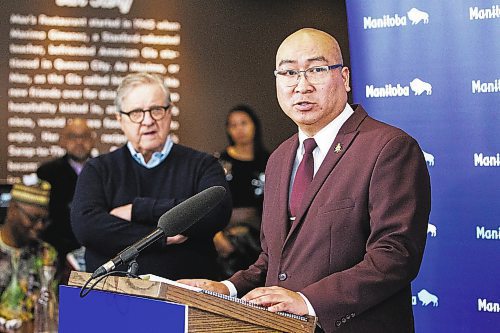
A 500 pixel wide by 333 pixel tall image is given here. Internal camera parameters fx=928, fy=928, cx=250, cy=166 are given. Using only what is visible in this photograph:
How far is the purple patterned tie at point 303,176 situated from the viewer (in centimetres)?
285

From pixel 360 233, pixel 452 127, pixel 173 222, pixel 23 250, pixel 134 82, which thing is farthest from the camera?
pixel 23 250

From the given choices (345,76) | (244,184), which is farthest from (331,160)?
(244,184)

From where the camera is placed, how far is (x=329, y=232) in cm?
270

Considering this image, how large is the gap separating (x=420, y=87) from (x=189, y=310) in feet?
7.00

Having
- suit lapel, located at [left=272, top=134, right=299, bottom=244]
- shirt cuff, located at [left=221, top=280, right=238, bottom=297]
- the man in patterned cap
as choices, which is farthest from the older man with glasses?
the man in patterned cap

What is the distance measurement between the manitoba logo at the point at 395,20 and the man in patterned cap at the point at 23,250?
8.16 feet

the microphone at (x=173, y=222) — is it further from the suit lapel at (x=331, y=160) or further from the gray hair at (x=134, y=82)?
the gray hair at (x=134, y=82)

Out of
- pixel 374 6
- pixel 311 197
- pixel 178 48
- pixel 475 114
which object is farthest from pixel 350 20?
pixel 178 48

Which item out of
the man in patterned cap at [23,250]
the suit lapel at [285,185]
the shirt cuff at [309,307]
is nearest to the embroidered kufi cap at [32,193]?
the man in patterned cap at [23,250]

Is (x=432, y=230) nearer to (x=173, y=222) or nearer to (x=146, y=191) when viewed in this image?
(x=146, y=191)

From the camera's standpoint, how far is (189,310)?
211 cm

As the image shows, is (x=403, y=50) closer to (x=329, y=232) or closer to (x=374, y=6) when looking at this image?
(x=374, y=6)

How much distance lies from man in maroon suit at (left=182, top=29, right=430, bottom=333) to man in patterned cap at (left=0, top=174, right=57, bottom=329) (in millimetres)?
2718

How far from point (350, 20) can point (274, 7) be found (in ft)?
14.5
